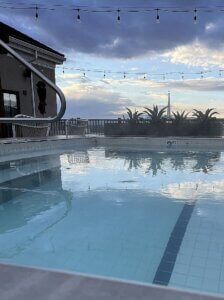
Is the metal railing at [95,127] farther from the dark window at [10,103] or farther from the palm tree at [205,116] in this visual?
the palm tree at [205,116]

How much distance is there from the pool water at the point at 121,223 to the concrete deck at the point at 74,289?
1.11 m

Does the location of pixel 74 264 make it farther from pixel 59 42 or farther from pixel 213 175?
pixel 59 42

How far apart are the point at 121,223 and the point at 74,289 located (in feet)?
8.03

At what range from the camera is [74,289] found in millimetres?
1339

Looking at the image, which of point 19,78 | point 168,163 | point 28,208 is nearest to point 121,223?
point 28,208

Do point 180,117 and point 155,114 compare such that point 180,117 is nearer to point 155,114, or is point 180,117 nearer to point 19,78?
point 155,114

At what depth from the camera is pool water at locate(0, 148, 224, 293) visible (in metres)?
2.65

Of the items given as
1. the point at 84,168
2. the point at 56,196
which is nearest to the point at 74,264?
the point at 56,196

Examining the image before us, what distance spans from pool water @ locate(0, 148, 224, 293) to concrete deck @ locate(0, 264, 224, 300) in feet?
3.63

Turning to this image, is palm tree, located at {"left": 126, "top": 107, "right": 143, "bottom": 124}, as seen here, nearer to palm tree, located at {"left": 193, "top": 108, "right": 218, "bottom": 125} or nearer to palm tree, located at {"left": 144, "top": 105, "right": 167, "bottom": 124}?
palm tree, located at {"left": 144, "top": 105, "right": 167, "bottom": 124}

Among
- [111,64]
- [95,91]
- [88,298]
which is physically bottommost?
[88,298]

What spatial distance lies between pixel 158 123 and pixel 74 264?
11.9 m

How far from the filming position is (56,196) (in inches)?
206

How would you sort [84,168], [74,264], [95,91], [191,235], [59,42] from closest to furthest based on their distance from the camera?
[74,264]
[191,235]
[84,168]
[59,42]
[95,91]
